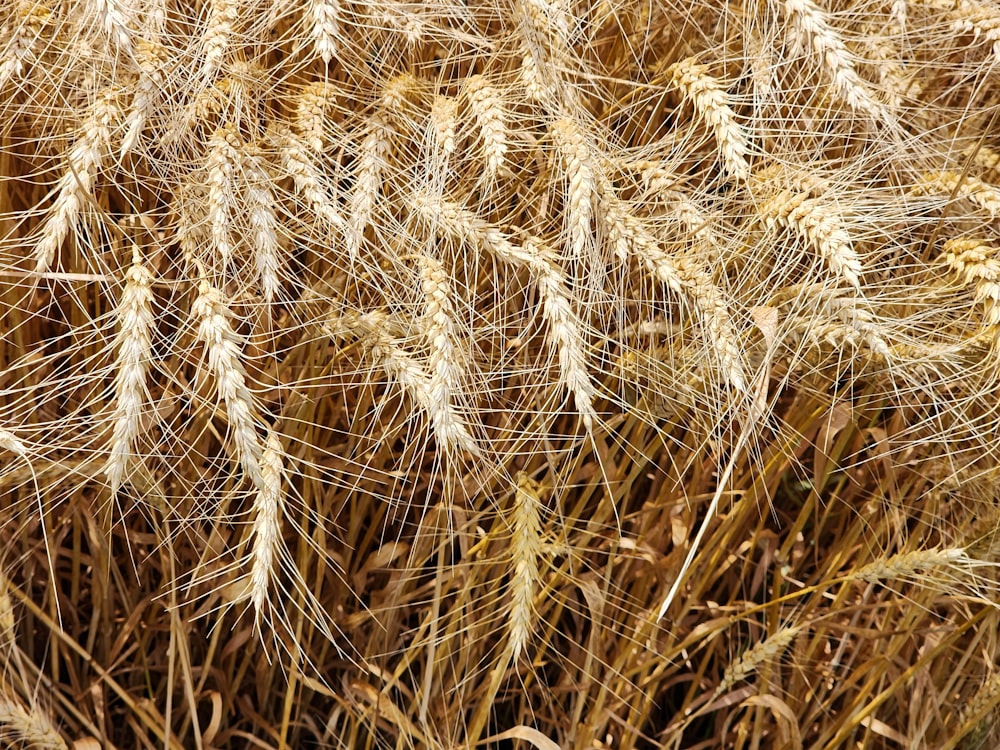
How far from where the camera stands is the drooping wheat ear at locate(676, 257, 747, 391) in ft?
2.45

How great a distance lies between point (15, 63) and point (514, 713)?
813 millimetres

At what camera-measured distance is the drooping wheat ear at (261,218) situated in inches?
29.6

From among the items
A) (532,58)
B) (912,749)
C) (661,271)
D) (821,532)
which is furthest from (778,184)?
(912,749)

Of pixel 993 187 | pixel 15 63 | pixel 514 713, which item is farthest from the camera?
pixel 514 713

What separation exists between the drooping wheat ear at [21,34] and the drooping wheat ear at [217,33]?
0.15m

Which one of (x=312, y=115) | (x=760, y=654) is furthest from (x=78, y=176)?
(x=760, y=654)

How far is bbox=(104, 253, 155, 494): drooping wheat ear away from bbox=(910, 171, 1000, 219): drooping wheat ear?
2.35 feet

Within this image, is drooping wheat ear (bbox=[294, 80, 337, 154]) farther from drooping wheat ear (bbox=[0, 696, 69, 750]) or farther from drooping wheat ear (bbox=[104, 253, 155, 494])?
drooping wheat ear (bbox=[0, 696, 69, 750])

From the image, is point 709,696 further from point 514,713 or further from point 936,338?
point 936,338

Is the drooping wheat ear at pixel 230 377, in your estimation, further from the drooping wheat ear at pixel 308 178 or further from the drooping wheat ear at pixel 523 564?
the drooping wheat ear at pixel 523 564

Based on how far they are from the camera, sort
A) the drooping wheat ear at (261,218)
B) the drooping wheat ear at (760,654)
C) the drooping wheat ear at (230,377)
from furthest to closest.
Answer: the drooping wheat ear at (760,654)
the drooping wheat ear at (261,218)
the drooping wheat ear at (230,377)

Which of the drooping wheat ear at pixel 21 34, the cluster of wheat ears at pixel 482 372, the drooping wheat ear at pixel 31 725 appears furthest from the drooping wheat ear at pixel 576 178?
the drooping wheat ear at pixel 31 725

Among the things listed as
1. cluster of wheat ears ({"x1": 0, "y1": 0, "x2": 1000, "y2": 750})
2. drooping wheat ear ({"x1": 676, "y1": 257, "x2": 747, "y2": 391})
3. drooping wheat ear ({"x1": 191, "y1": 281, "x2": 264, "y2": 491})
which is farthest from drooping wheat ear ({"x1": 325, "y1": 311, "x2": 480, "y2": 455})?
drooping wheat ear ({"x1": 676, "y1": 257, "x2": 747, "y2": 391})

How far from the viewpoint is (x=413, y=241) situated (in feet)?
2.61
